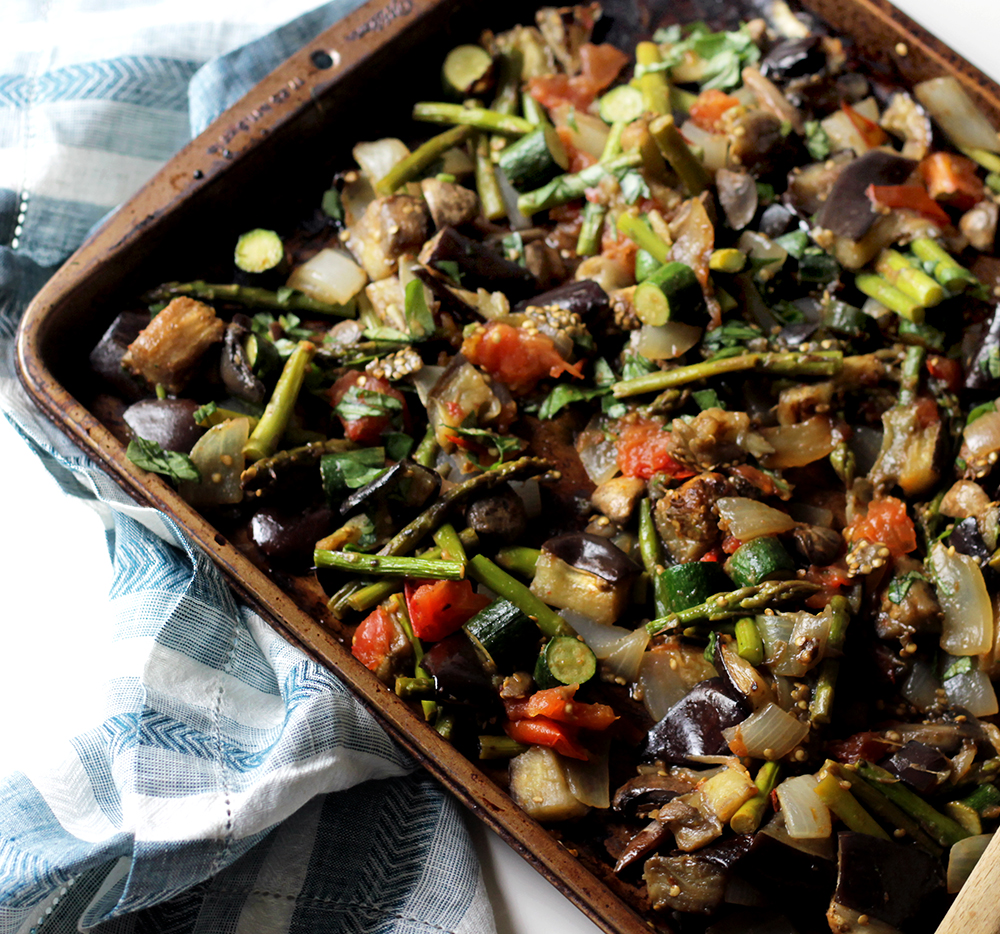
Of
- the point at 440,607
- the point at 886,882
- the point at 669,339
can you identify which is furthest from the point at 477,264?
the point at 886,882

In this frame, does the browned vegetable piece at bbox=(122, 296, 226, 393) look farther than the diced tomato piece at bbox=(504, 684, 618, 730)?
Yes

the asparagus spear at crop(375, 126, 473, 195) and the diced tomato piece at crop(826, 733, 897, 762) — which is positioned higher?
the asparagus spear at crop(375, 126, 473, 195)

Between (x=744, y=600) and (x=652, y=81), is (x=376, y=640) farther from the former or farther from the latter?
(x=652, y=81)

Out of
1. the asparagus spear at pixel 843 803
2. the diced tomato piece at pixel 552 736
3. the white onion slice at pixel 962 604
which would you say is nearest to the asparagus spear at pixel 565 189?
the white onion slice at pixel 962 604

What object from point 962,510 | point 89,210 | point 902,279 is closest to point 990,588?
point 962,510

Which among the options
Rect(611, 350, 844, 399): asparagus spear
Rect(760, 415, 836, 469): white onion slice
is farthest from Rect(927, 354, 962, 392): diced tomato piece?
Rect(760, 415, 836, 469): white onion slice

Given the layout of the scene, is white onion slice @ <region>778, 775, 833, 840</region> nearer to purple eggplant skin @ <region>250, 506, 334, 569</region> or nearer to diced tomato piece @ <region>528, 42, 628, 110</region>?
purple eggplant skin @ <region>250, 506, 334, 569</region>
